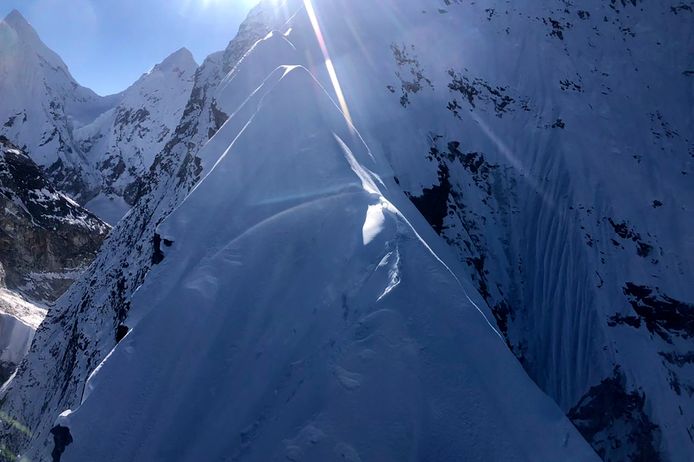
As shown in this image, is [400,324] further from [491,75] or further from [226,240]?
[491,75]

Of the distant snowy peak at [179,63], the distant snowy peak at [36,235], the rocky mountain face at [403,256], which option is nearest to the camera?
the rocky mountain face at [403,256]

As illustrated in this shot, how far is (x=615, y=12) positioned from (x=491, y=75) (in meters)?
10.5

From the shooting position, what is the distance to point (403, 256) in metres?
6.85

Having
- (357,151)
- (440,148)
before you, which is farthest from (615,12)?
(357,151)

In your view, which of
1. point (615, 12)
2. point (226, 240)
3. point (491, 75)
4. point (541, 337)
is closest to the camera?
point (226, 240)

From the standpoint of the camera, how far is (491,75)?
2241cm

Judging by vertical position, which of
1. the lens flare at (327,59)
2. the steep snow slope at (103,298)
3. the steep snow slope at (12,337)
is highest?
the lens flare at (327,59)

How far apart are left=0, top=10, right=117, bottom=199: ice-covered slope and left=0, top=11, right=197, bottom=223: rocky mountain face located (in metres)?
0.14

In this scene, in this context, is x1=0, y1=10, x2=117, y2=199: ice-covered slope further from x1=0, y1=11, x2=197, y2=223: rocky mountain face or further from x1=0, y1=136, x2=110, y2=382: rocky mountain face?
x1=0, y1=136, x2=110, y2=382: rocky mountain face

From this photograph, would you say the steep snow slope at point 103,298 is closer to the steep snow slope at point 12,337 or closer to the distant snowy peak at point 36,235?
the steep snow slope at point 12,337

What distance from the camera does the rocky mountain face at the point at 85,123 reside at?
80250 mm

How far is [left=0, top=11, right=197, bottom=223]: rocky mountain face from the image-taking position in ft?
263

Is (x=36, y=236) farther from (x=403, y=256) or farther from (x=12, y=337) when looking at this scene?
(x=403, y=256)

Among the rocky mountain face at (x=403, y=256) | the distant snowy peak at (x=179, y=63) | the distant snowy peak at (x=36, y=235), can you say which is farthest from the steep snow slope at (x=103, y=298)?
the distant snowy peak at (x=179, y=63)
